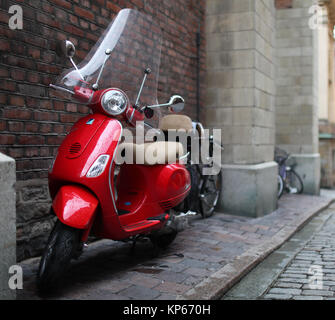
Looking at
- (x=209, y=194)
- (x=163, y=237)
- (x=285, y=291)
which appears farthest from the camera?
(x=209, y=194)

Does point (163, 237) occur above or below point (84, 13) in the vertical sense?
below

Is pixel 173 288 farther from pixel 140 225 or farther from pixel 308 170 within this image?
pixel 308 170

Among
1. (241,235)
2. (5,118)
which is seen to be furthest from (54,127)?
(241,235)

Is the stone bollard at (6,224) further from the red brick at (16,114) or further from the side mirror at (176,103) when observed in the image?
the side mirror at (176,103)

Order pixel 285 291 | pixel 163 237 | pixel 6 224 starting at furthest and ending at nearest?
pixel 163 237
pixel 285 291
pixel 6 224

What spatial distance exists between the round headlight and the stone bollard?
0.96 meters

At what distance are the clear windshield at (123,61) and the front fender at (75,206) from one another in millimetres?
783

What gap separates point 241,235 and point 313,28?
6.87 meters

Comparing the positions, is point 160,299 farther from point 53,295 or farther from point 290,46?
point 290,46

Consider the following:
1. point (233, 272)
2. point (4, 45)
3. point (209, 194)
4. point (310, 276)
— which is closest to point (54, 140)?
point (4, 45)

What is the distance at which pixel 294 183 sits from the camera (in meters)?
10.4

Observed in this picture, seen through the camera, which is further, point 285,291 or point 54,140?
point 54,140

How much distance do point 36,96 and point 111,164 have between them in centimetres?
122

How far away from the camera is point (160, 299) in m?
3.07
